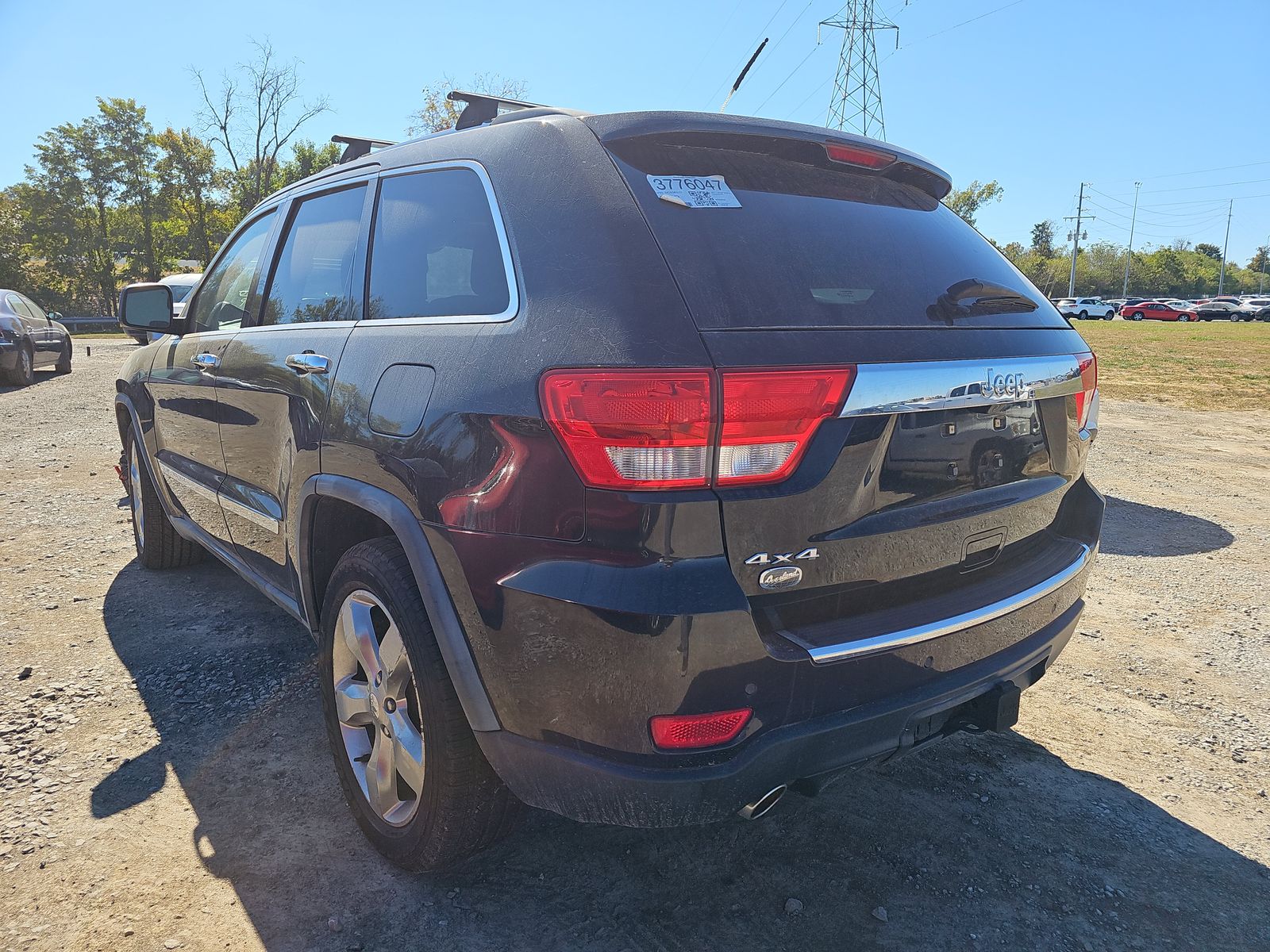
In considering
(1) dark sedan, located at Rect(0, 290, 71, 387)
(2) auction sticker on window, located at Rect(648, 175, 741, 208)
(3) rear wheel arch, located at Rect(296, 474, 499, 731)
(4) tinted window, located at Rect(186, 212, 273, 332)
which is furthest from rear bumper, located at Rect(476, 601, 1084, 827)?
(1) dark sedan, located at Rect(0, 290, 71, 387)

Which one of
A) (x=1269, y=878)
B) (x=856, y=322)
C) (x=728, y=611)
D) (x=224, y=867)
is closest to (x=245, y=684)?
(x=224, y=867)

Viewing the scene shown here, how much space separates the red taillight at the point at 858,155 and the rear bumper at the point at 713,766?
136cm

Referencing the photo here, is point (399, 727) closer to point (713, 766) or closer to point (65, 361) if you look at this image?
point (713, 766)

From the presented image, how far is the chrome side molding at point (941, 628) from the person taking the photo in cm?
177

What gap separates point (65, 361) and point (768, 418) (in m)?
18.4

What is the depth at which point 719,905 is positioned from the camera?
223 cm

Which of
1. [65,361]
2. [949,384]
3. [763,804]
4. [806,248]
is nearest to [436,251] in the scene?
[806,248]

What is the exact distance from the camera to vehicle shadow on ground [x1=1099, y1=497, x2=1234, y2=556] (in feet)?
17.7

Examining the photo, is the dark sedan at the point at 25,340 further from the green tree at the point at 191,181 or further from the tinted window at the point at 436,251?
the green tree at the point at 191,181

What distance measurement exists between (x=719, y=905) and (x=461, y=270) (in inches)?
68.9

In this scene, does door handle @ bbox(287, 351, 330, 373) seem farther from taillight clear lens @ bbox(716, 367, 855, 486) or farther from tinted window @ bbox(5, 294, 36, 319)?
tinted window @ bbox(5, 294, 36, 319)

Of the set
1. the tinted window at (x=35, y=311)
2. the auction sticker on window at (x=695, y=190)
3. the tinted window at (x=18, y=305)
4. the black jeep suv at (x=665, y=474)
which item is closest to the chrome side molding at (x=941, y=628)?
the black jeep suv at (x=665, y=474)

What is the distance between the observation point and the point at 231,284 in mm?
3717

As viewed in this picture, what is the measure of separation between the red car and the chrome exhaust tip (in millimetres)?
69402
